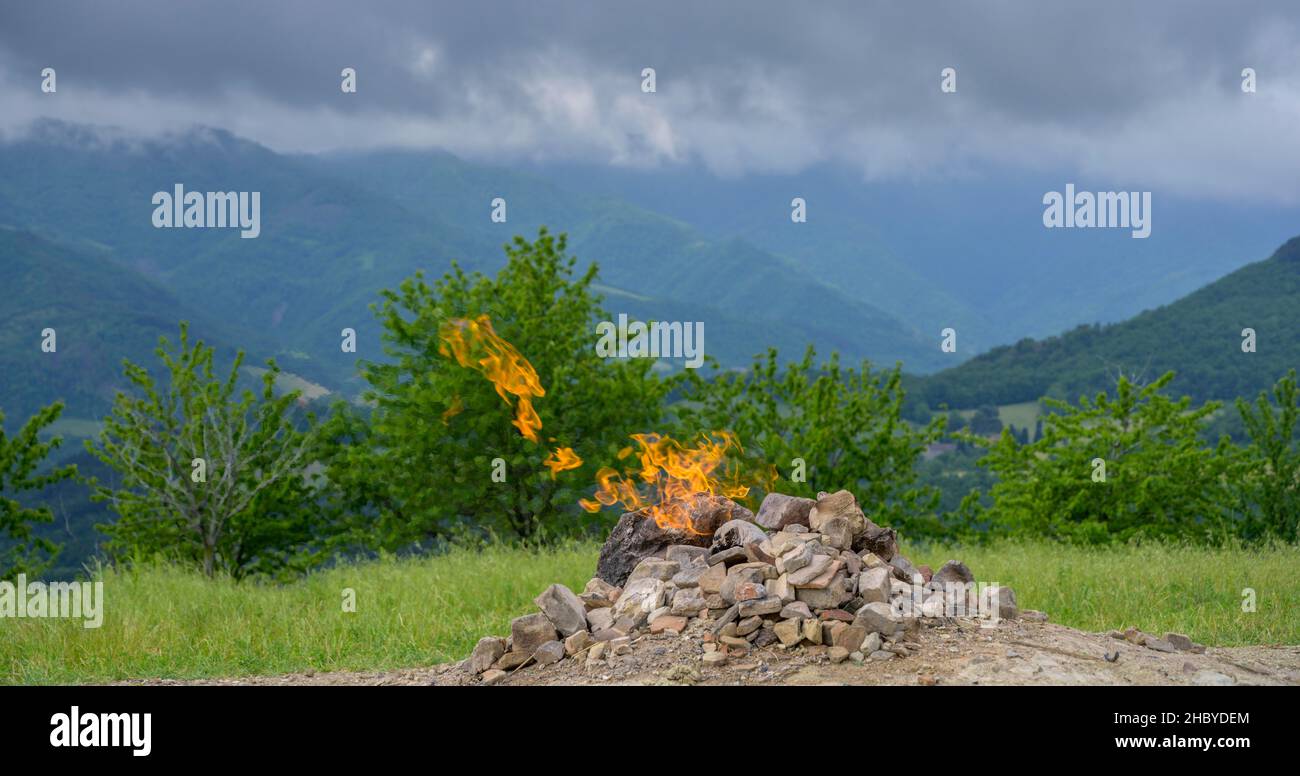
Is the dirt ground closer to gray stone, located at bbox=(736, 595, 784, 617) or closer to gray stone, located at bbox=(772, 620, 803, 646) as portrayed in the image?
gray stone, located at bbox=(772, 620, 803, 646)

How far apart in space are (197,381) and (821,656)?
19.9 meters

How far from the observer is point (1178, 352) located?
132 metres

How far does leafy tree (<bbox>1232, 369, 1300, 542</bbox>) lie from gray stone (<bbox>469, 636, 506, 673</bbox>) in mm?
19344

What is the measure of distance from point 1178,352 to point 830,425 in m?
120

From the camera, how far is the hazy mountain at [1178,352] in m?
124

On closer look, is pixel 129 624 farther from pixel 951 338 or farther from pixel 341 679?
pixel 951 338

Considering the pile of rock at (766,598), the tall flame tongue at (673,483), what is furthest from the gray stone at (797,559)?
the tall flame tongue at (673,483)

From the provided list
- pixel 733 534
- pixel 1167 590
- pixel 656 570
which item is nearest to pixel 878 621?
pixel 733 534

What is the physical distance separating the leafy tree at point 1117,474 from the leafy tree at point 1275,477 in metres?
2.87

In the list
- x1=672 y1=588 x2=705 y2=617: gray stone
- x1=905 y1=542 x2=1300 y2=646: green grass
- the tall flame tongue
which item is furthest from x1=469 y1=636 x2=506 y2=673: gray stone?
x1=905 y1=542 x2=1300 y2=646: green grass

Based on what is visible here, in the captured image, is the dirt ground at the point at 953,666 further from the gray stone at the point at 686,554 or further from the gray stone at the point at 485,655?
the gray stone at the point at 686,554

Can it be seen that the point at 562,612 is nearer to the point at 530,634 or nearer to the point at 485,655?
the point at 530,634

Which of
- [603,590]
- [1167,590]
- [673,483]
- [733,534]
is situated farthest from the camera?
[1167,590]
